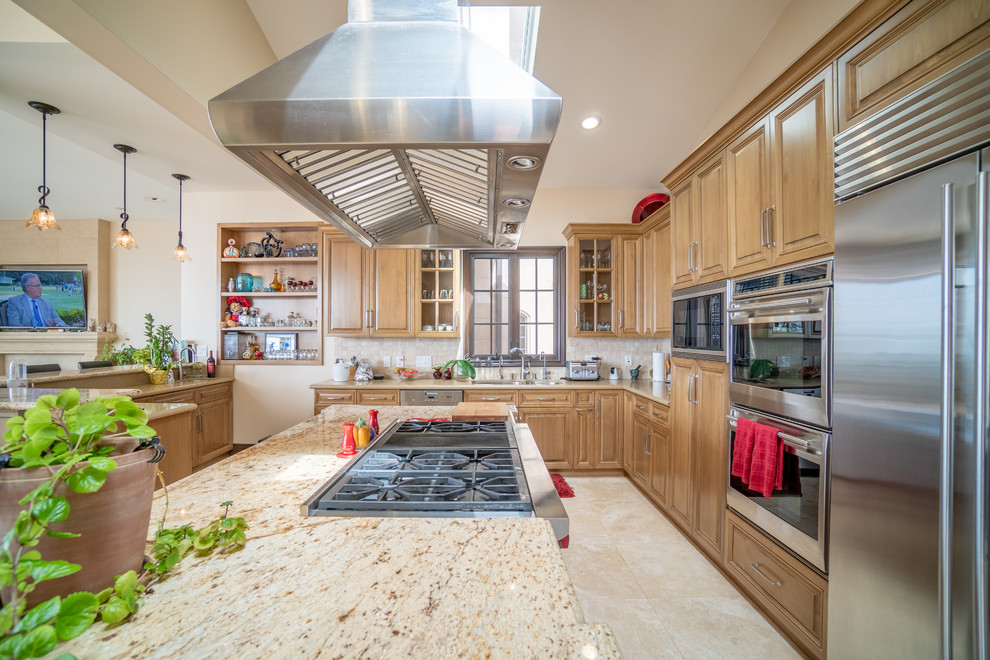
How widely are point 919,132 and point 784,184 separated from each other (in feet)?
1.86

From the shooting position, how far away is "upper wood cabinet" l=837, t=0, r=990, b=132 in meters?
1.13

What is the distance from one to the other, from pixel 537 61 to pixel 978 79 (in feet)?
8.53

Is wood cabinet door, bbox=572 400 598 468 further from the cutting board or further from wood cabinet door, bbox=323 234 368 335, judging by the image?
wood cabinet door, bbox=323 234 368 335

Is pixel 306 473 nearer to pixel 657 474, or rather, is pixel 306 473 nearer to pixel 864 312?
pixel 864 312

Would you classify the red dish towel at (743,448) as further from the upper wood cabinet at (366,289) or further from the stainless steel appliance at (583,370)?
the upper wood cabinet at (366,289)

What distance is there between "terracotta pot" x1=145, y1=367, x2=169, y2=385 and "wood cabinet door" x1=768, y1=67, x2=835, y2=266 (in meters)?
5.07

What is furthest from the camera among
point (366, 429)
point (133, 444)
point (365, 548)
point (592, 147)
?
point (592, 147)

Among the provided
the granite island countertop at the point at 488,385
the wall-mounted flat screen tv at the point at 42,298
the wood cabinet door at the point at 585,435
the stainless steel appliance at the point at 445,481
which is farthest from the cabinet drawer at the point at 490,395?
the wall-mounted flat screen tv at the point at 42,298

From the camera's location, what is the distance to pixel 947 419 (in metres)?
1.12

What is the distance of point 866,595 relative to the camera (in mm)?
1365

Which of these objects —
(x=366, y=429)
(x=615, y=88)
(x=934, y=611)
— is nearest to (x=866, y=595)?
(x=934, y=611)

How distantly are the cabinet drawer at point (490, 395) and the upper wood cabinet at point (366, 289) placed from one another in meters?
0.92

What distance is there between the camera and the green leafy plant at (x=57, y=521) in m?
0.45

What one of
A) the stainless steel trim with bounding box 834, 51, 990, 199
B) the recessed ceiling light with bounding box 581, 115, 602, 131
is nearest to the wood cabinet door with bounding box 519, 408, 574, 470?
the recessed ceiling light with bounding box 581, 115, 602, 131
